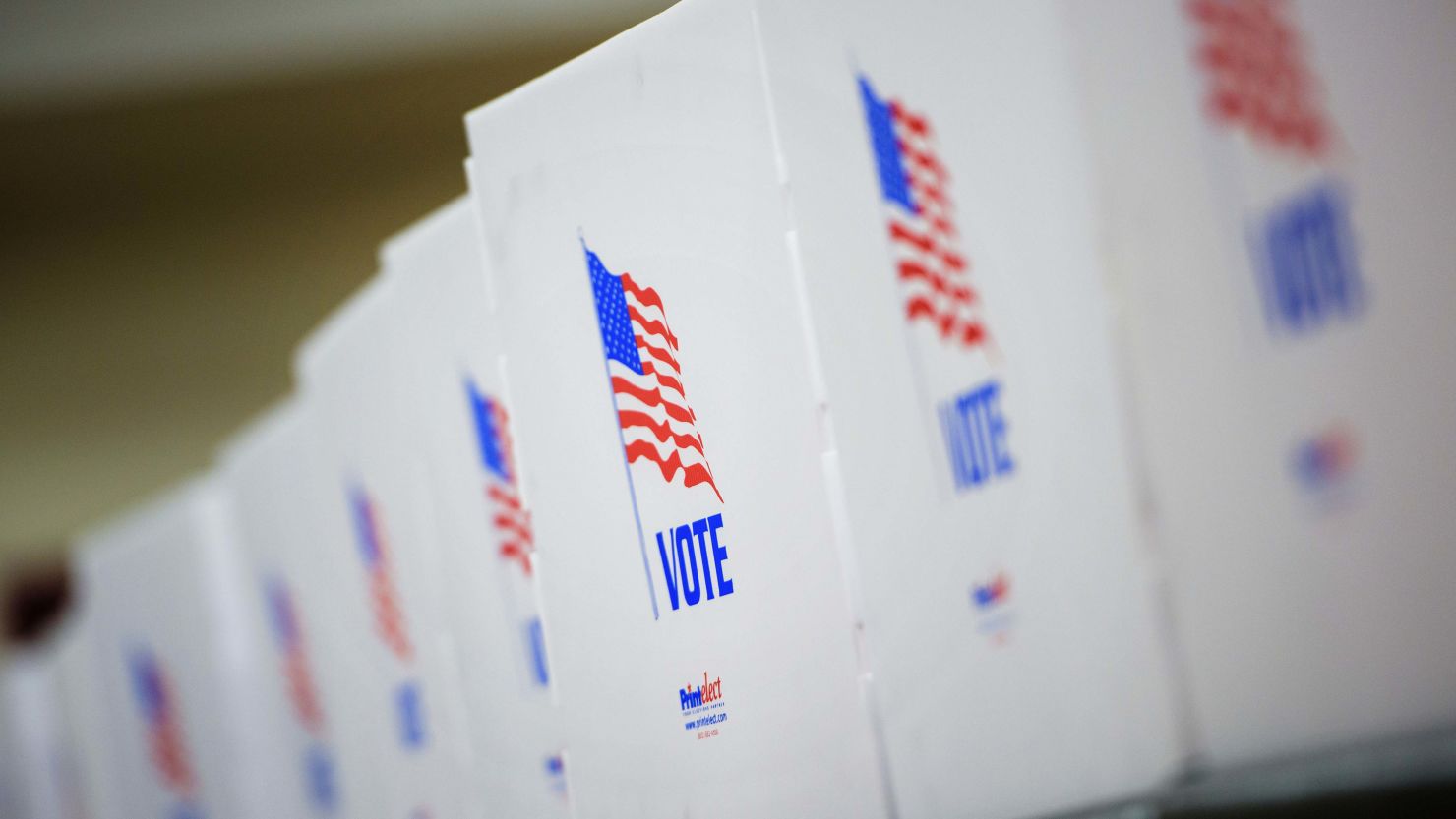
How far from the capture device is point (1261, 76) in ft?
2.94

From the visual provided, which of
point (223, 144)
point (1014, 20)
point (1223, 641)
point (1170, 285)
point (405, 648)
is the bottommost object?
point (1223, 641)

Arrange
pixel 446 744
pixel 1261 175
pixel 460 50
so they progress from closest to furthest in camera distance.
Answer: pixel 1261 175
pixel 446 744
pixel 460 50

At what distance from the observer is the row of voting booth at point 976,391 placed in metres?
0.88

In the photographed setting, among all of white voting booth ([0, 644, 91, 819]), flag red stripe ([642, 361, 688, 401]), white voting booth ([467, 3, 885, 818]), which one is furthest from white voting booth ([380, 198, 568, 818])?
white voting booth ([0, 644, 91, 819])

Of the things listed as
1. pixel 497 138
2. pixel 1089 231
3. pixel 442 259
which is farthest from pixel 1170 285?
pixel 442 259

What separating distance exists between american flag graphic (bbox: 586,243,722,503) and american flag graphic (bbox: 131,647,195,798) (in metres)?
1.65

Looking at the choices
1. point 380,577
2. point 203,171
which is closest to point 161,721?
point 380,577

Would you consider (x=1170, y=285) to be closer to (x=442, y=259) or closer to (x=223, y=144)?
(x=442, y=259)

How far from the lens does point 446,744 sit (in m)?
1.58

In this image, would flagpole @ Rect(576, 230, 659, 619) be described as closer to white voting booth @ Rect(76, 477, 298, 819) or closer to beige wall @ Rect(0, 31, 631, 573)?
white voting booth @ Rect(76, 477, 298, 819)

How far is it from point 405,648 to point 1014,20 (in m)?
0.98

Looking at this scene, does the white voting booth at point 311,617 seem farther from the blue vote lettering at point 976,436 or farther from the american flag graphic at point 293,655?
the blue vote lettering at point 976,436

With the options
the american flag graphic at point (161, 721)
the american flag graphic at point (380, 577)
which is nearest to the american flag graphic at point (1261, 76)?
the american flag graphic at point (380, 577)

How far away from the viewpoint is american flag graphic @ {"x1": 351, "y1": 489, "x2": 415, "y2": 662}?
5.36 ft
